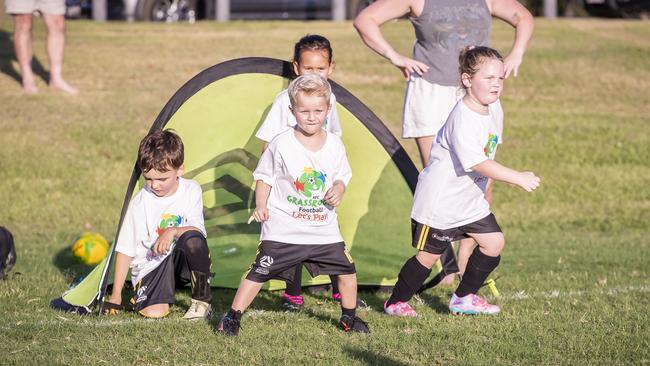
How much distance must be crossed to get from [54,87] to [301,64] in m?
7.12

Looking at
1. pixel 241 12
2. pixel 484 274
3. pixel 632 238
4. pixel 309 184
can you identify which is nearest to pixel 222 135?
pixel 309 184

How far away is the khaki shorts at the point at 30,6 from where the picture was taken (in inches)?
453

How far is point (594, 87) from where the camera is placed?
46.7 feet

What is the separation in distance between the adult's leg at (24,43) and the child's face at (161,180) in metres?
6.36

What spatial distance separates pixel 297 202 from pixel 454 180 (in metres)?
0.91

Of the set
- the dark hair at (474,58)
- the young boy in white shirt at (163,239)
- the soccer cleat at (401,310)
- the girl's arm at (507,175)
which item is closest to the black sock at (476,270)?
the soccer cleat at (401,310)

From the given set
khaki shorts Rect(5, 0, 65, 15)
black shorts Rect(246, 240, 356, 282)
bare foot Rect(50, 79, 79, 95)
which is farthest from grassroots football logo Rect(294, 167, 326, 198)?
bare foot Rect(50, 79, 79, 95)

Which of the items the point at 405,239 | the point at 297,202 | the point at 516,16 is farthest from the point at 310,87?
the point at 405,239

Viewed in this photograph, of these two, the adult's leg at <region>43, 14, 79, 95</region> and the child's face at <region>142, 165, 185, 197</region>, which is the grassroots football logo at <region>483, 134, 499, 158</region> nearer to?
the child's face at <region>142, 165, 185, 197</region>

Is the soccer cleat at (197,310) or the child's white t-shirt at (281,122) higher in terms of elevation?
the child's white t-shirt at (281,122)

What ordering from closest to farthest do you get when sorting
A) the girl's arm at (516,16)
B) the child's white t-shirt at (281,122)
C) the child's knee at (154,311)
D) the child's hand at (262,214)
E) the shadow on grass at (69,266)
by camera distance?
1. the child's hand at (262,214)
2. the child's knee at (154,311)
3. the child's white t-shirt at (281,122)
4. the girl's arm at (516,16)
5. the shadow on grass at (69,266)

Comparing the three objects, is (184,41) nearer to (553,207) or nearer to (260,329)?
(553,207)

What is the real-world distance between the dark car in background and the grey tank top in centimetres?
1073

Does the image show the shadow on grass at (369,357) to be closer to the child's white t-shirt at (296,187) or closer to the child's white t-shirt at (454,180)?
the child's white t-shirt at (296,187)
